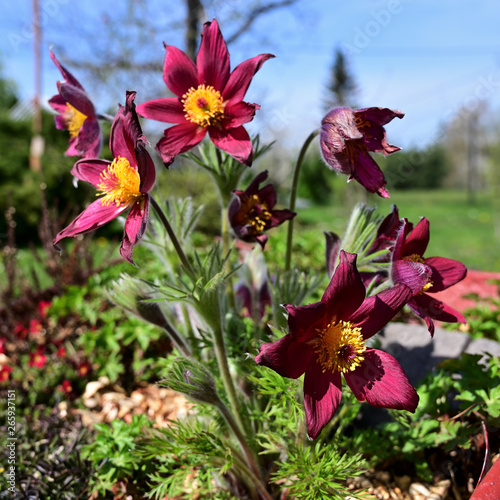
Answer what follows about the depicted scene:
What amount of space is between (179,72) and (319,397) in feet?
3.16

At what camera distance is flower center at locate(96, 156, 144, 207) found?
3.66 feet

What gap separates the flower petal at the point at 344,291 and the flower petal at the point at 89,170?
676 mm

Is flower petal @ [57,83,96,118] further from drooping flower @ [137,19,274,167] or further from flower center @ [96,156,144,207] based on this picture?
flower center @ [96,156,144,207]

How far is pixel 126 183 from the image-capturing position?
43.8 inches

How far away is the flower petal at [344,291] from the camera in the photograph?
102 cm

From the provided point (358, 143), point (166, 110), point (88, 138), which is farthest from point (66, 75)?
point (358, 143)

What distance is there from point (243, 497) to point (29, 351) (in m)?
1.72

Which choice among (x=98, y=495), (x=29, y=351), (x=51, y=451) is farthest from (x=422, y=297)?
(x=29, y=351)

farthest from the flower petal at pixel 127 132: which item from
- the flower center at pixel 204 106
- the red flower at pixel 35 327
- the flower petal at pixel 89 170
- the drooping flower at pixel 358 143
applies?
the red flower at pixel 35 327

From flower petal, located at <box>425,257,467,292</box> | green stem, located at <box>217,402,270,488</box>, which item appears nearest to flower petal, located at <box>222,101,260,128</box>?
flower petal, located at <box>425,257,467,292</box>


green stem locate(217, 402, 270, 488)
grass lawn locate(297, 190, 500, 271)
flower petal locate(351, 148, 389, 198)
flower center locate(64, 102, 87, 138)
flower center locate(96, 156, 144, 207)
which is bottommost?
grass lawn locate(297, 190, 500, 271)

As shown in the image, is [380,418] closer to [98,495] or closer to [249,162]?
[98,495]

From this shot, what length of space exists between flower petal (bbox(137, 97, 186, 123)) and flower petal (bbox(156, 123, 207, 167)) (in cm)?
4

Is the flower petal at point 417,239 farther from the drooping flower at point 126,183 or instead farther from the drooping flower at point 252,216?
the drooping flower at point 126,183
